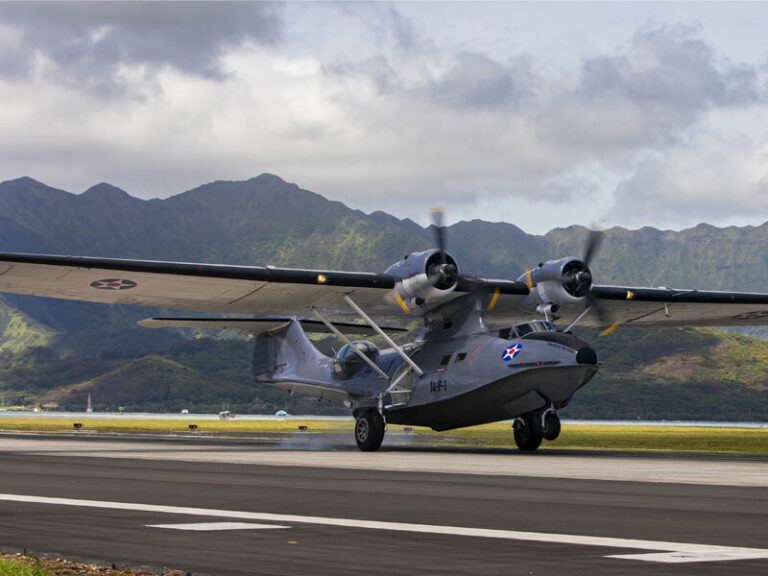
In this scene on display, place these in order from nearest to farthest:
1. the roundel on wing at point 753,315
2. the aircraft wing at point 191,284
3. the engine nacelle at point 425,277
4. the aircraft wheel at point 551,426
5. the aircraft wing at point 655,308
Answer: the aircraft wing at point 191,284, the aircraft wheel at point 551,426, the engine nacelle at point 425,277, the aircraft wing at point 655,308, the roundel on wing at point 753,315

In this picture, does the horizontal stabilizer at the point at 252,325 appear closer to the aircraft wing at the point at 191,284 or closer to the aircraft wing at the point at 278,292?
the aircraft wing at the point at 278,292

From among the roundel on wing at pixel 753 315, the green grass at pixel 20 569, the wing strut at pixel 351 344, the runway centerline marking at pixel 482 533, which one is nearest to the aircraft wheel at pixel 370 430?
the wing strut at pixel 351 344

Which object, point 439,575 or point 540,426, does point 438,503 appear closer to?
point 439,575

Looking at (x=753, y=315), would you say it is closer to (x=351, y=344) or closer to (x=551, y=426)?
(x=551, y=426)

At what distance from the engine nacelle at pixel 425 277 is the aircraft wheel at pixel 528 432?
4.41 metres

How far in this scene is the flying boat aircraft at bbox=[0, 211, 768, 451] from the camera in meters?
30.4

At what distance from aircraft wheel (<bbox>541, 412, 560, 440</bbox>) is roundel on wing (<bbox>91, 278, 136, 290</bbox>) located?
12651mm

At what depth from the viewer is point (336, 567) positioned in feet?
29.6

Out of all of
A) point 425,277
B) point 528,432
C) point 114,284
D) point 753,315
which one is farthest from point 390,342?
point 753,315

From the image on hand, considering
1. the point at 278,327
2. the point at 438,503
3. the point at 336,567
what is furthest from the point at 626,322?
the point at 336,567

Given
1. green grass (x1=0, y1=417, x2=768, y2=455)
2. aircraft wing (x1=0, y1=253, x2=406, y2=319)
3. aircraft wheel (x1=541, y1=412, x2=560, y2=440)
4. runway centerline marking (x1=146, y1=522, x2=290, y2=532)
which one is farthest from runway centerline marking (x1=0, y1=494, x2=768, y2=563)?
green grass (x1=0, y1=417, x2=768, y2=455)

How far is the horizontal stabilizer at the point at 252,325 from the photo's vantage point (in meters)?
37.7

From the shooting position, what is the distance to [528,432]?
109 feet

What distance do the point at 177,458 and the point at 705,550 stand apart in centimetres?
1967
